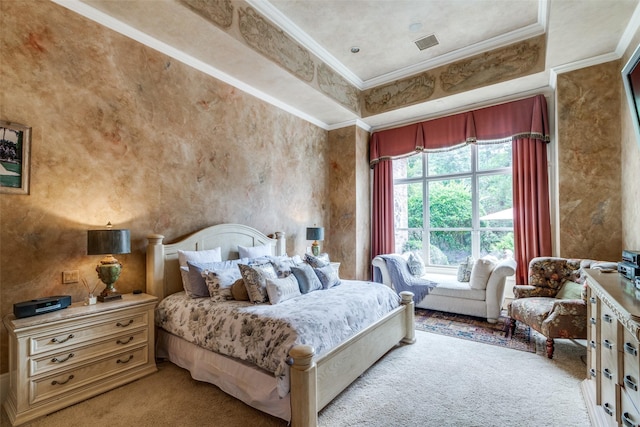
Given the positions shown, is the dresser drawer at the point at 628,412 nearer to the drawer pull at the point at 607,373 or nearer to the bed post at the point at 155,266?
the drawer pull at the point at 607,373

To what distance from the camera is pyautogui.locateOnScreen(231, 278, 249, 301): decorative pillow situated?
2.76 metres

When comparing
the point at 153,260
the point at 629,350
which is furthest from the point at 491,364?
the point at 153,260

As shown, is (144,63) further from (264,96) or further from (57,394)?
(57,394)

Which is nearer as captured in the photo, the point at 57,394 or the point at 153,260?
the point at 57,394

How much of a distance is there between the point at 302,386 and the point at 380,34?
3908mm

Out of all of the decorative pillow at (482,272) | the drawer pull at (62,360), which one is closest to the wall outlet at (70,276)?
the drawer pull at (62,360)

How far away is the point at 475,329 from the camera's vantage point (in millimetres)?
3744

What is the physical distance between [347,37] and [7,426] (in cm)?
476

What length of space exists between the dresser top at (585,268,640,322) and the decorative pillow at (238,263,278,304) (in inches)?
91.2

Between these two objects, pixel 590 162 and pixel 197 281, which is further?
pixel 590 162

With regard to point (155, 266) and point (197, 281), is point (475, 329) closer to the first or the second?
point (197, 281)

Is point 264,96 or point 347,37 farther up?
point 347,37

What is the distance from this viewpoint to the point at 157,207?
3148 mm

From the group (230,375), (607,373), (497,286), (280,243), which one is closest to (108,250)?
(230,375)
